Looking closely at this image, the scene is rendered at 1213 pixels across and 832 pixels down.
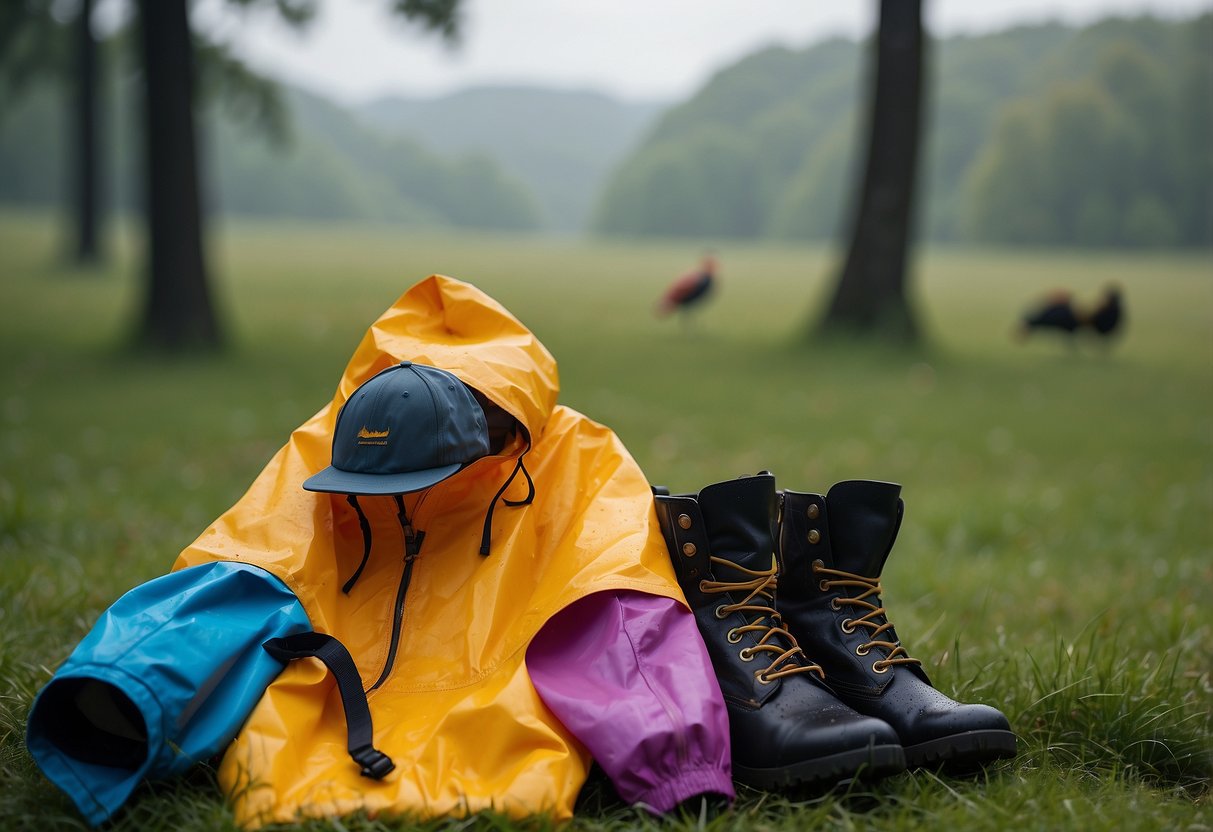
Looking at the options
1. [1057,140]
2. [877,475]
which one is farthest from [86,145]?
[1057,140]

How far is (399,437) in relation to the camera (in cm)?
216

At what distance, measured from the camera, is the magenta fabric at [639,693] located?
1.94 meters

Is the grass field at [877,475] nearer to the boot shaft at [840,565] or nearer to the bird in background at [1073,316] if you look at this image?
the boot shaft at [840,565]

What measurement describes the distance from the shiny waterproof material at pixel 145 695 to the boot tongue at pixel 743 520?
0.99 meters

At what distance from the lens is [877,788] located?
2043 millimetres

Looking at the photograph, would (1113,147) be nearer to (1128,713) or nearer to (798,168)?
(798,168)

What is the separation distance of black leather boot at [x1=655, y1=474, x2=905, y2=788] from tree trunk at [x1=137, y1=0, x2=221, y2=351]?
30.6 ft

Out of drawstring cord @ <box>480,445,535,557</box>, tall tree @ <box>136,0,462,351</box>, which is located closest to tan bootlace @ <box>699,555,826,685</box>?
drawstring cord @ <box>480,445,535,557</box>

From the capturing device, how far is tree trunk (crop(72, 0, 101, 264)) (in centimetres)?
2034

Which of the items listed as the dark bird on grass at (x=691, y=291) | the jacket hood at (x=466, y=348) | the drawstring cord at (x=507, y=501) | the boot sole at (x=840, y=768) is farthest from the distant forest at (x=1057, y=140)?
the boot sole at (x=840, y=768)

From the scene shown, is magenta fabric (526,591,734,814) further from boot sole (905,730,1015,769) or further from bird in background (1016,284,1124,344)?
bird in background (1016,284,1124,344)

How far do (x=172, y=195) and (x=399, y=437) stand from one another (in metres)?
9.28

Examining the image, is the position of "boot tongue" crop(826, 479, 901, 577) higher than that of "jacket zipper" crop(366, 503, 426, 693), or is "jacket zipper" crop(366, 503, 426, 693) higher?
"boot tongue" crop(826, 479, 901, 577)

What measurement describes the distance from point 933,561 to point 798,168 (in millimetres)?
44614
